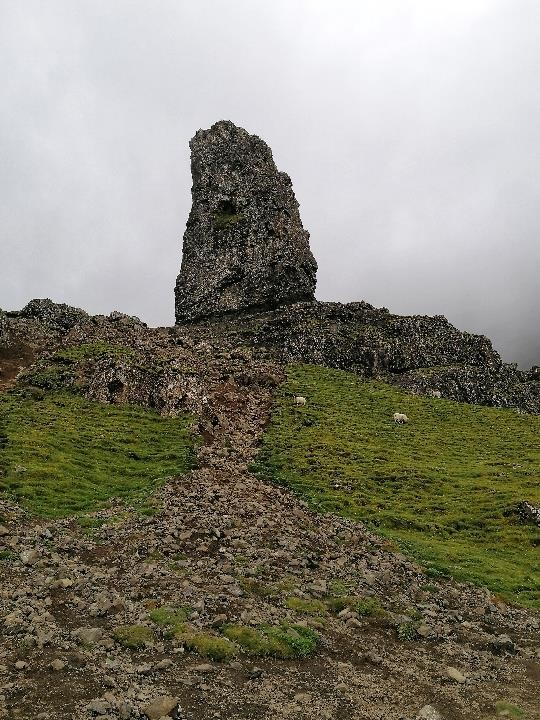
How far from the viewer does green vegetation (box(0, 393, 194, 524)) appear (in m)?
30.5

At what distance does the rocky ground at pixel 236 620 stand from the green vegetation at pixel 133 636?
0.09 metres

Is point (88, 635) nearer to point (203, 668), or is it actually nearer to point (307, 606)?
point (203, 668)

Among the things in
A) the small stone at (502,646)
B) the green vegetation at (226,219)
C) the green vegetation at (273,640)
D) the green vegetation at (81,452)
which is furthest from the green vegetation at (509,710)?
the green vegetation at (226,219)

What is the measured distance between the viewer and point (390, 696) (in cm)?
1429

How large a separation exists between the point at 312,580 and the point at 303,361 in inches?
2448

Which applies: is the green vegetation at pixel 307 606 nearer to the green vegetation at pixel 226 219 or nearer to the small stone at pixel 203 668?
the small stone at pixel 203 668

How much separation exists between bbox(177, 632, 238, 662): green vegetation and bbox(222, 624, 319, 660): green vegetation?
52 centimetres

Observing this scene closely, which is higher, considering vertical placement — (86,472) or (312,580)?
(86,472)

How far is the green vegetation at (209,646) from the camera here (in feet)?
48.9

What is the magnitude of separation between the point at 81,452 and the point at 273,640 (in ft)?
91.8

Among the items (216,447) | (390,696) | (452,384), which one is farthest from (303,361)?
(390,696)

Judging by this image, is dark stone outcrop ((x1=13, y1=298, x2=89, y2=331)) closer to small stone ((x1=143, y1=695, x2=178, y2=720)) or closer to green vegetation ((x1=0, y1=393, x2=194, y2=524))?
green vegetation ((x1=0, y1=393, x2=194, y2=524))

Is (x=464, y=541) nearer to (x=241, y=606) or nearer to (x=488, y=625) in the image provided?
(x=488, y=625)

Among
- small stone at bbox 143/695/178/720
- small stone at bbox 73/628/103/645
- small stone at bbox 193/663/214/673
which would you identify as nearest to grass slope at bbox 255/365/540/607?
small stone at bbox 193/663/214/673
